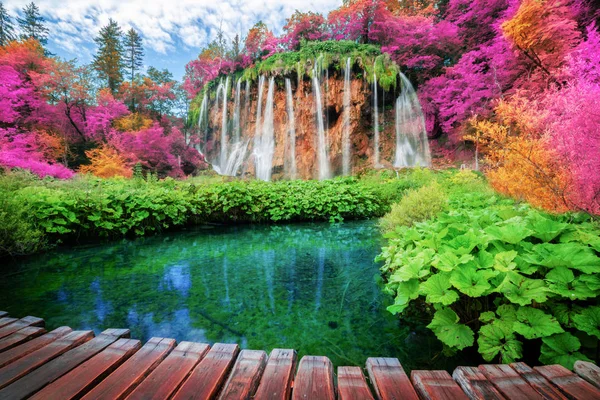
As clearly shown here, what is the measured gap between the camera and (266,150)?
1811 centimetres

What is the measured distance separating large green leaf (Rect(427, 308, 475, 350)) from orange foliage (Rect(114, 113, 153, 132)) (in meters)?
17.9

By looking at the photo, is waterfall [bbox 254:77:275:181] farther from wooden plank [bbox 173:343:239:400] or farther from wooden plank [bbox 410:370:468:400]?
wooden plank [bbox 410:370:468:400]

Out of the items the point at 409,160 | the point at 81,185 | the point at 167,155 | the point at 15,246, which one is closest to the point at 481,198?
the point at 15,246

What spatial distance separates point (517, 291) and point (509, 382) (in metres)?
0.85

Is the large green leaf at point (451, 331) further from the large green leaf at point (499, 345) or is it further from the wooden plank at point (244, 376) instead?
the wooden plank at point (244, 376)

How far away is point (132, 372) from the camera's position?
1.38 m

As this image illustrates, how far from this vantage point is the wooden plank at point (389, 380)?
1.24m

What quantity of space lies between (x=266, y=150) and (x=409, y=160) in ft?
30.0

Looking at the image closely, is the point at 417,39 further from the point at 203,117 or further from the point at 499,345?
the point at 499,345

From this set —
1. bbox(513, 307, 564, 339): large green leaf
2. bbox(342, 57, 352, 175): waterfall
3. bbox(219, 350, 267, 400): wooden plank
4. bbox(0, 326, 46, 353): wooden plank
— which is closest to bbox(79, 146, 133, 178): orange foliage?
bbox(342, 57, 352, 175): waterfall

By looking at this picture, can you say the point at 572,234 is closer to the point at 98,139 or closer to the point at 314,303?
the point at 314,303

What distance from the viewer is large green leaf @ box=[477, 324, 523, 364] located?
1810 mm

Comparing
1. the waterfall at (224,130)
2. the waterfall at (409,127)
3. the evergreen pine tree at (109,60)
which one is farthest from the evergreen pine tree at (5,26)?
the waterfall at (409,127)

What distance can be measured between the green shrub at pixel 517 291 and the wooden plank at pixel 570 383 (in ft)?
1.28
